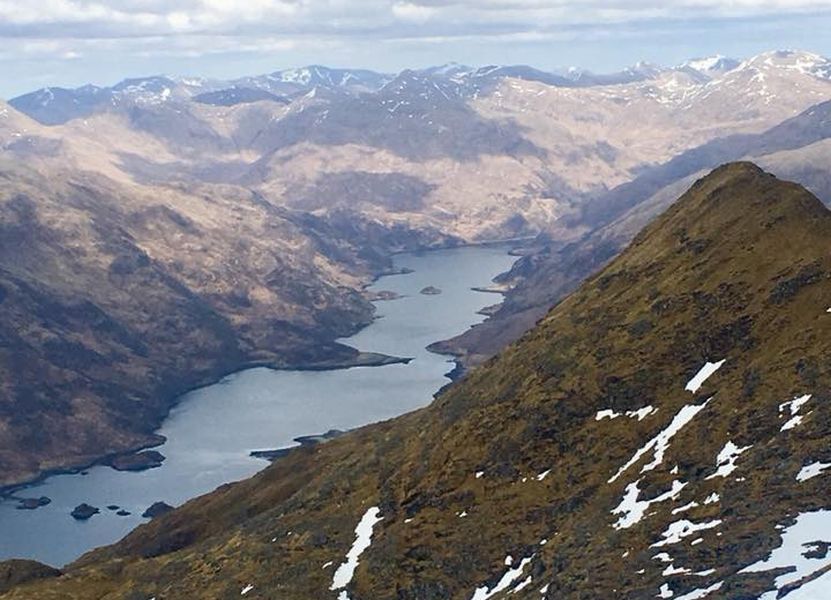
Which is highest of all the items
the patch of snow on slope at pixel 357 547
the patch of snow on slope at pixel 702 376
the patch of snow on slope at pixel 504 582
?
the patch of snow on slope at pixel 702 376

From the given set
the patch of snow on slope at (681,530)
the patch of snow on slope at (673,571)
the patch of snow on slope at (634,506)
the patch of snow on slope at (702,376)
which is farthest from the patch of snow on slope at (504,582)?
the patch of snow on slope at (702,376)

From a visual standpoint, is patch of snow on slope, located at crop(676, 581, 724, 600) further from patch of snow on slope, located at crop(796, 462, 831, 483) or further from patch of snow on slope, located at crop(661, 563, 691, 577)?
patch of snow on slope, located at crop(796, 462, 831, 483)

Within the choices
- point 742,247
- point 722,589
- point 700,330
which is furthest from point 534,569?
point 742,247

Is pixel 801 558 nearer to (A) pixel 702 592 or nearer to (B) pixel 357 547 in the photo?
(A) pixel 702 592

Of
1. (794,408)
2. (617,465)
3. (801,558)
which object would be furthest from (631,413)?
(801,558)

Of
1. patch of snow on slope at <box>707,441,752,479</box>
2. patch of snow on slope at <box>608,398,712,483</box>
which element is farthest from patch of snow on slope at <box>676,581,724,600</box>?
patch of snow on slope at <box>608,398,712,483</box>

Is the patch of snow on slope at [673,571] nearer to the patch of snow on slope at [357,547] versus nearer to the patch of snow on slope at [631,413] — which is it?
the patch of snow on slope at [631,413]
